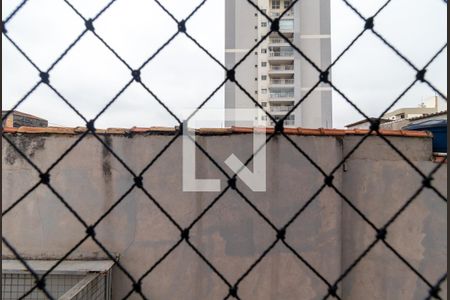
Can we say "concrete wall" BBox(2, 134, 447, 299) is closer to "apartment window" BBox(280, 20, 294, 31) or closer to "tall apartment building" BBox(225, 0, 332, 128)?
"tall apartment building" BBox(225, 0, 332, 128)

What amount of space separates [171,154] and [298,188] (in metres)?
0.97

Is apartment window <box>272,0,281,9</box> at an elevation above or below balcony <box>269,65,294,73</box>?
above

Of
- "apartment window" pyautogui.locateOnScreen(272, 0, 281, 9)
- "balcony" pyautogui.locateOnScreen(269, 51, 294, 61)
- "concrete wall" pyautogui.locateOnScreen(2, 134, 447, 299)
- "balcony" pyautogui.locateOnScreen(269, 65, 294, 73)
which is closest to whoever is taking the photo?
"concrete wall" pyautogui.locateOnScreen(2, 134, 447, 299)

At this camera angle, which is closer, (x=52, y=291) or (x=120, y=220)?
(x=52, y=291)

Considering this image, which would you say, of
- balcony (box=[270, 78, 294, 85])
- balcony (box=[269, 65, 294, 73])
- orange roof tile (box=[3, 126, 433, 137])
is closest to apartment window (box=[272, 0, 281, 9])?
balcony (box=[269, 65, 294, 73])

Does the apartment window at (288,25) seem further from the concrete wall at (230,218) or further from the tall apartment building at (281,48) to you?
the concrete wall at (230,218)

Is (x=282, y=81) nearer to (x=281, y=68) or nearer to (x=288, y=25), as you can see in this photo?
(x=281, y=68)

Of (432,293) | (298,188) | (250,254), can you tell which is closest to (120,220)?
(250,254)

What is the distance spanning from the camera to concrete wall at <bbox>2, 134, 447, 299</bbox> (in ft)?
6.64

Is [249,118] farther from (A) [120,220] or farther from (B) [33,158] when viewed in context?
(B) [33,158]

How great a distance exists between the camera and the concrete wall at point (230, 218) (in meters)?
2.03

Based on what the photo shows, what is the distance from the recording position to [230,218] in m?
2.10

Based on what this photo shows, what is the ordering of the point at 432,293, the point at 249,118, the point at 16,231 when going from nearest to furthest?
the point at 432,293 → the point at 16,231 → the point at 249,118

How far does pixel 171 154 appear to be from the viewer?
6.84 feet
